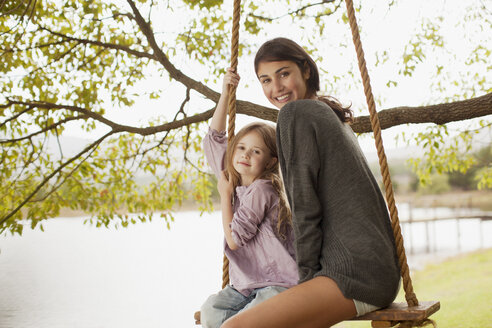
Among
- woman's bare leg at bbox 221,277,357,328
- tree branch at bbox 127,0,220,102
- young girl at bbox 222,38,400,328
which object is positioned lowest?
woman's bare leg at bbox 221,277,357,328

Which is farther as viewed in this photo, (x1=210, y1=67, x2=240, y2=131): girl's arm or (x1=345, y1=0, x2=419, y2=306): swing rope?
(x1=210, y1=67, x2=240, y2=131): girl's arm

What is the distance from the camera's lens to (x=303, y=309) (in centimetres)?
144

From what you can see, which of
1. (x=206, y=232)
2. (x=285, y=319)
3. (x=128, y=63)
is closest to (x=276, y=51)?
(x=285, y=319)

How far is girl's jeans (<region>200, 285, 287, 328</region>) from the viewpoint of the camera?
181 centimetres

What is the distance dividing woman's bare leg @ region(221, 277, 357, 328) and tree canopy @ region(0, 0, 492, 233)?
118 inches

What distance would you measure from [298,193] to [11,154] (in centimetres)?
401

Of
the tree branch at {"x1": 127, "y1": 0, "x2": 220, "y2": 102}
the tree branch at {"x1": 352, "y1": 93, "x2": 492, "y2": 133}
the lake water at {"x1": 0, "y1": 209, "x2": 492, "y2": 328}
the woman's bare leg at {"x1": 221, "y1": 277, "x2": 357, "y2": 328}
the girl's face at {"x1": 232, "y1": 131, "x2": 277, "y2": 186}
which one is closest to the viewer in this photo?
the woman's bare leg at {"x1": 221, "y1": 277, "x2": 357, "y2": 328}

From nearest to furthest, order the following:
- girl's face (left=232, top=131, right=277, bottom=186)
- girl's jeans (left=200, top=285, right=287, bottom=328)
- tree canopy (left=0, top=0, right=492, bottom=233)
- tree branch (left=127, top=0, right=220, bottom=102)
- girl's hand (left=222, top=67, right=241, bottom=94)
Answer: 1. girl's jeans (left=200, top=285, right=287, bottom=328)
2. girl's face (left=232, top=131, right=277, bottom=186)
3. girl's hand (left=222, top=67, right=241, bottom=94)
4. tree branch (left=127, top=0, right=220, bottom=102)
5. tree canopy (left=0, top=0, right=492, bottom=233)

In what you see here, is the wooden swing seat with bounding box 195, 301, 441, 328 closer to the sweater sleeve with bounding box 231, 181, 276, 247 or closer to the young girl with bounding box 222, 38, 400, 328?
the young girl with bounding box 222, 38, 400, 328

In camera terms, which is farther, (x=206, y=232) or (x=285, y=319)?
Result: (x=206, y=232)

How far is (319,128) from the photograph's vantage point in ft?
5.08

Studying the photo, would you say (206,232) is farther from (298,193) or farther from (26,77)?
(298,193)

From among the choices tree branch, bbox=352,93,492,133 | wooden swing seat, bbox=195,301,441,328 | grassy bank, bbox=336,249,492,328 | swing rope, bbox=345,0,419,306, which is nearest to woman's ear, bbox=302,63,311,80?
swing rope, bbox=345,0,419,306

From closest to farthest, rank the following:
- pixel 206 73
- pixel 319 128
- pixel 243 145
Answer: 1. pixel 319 128
2. pixel 243 145
3. pixel 206 73
